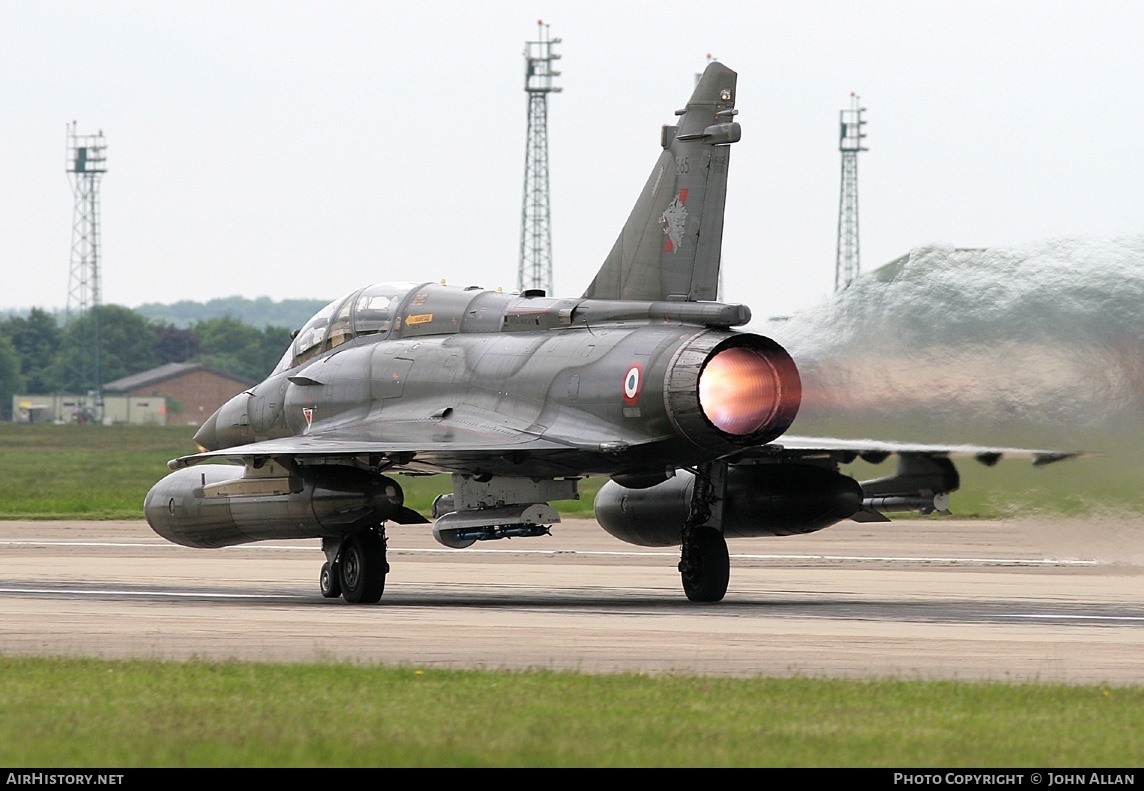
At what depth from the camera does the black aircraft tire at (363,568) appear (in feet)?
65.3

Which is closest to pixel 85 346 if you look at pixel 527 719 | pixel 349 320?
pixel 349 320

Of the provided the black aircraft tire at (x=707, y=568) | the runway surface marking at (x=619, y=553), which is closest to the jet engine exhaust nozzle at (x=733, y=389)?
the black aircraft tire at (x=707, y=568)

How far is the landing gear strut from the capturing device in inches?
789

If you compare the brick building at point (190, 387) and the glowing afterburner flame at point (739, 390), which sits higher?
the glowing afterburner flame at point (739, 390)

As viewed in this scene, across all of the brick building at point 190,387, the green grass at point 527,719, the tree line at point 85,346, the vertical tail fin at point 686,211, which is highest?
the vertical tail fin at point 686,211

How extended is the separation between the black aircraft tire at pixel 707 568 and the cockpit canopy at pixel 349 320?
15.6 ft

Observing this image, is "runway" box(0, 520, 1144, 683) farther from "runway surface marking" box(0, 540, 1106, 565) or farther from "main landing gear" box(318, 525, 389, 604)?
"main landing gear" box(318, 525, 389, 604)

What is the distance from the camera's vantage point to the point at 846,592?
73.2 feet

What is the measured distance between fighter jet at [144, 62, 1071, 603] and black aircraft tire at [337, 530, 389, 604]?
0.07 ft

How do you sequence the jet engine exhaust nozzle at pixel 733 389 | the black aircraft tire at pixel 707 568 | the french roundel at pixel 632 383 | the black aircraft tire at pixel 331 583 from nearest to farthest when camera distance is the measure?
the jet engine exhaust nozzle at pixel 733 389 < the french roundel at pixel 632 383 < the black aircraft tire at pixel 707 568 < the black aircraft tire at pixel 331 583

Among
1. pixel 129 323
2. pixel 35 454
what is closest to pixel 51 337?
pixel 129 323

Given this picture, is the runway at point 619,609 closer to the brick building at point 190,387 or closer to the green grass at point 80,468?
the green grass at point 80,468

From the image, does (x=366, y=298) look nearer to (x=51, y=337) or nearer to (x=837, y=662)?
(x=837, y=662)

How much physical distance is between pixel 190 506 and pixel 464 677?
945 cm
